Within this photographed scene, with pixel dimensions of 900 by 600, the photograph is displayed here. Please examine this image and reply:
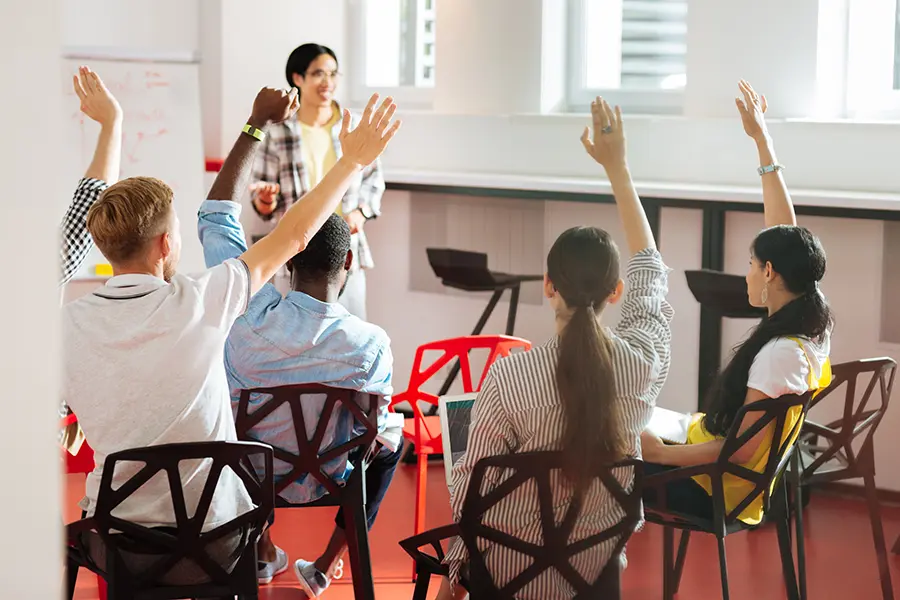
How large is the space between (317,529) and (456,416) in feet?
4.37

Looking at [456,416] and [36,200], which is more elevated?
[36,200]

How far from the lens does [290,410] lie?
2.51m

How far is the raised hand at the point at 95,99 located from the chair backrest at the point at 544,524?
124cm

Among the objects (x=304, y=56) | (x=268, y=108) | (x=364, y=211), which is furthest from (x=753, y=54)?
(x=268, y=108)

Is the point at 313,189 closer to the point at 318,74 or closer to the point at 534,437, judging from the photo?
the point at 534,437

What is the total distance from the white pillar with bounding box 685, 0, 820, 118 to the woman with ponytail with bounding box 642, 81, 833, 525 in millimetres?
1785

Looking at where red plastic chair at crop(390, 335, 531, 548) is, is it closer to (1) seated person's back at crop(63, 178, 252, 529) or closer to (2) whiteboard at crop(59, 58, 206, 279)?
(1) seated person's back at crop(63, 178, 252, 529)

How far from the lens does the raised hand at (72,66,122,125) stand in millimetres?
2492

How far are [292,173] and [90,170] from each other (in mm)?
1947

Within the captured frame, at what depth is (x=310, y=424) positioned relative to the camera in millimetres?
2531

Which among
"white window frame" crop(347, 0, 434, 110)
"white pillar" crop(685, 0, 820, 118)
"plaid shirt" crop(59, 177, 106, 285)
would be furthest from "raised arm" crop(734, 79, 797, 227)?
"white window frame" crop(347, 0, 434, 110)

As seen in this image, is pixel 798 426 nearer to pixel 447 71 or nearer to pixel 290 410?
pixel 290 410

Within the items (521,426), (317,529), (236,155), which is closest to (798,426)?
(521,426)

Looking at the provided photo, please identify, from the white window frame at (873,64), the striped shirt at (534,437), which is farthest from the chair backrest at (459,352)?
the white window frame at (873,64)
